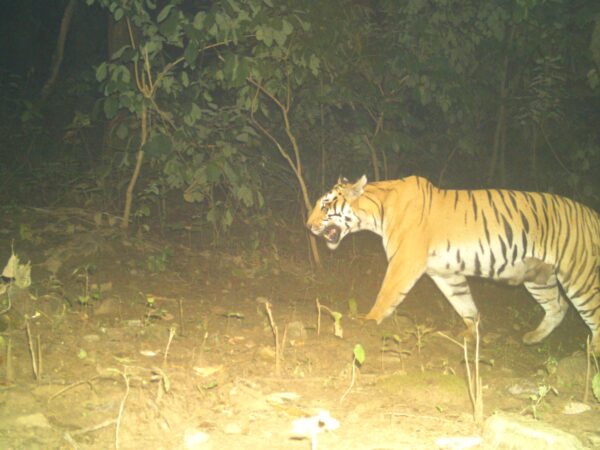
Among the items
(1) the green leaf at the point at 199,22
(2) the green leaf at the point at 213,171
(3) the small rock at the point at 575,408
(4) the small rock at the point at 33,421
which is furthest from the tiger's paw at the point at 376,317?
(4) the small rock at the point at 33,421

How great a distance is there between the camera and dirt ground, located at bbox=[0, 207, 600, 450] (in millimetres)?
2781

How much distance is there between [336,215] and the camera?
5.78 meters

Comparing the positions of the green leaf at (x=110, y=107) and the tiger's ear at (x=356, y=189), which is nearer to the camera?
the green leaf at (x=110, y=107)

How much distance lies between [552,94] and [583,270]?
10.5 ft

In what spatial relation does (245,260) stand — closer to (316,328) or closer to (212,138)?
(212,138)

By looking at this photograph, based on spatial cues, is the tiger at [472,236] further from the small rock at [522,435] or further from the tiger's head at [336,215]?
the small rock at [522,435]

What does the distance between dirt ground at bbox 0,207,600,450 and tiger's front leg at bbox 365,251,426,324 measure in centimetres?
12

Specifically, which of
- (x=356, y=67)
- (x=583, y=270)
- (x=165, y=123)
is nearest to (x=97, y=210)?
(x=165, y=123)

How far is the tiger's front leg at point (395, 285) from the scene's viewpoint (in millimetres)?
5238

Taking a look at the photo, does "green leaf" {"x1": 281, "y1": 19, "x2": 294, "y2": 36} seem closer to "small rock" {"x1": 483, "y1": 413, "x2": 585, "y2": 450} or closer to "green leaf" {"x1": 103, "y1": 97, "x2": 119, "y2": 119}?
"green leaf" {"x1": 103, "y1": 97, "x2": 119, "y2": 119}

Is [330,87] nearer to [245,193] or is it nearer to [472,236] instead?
[245,193]

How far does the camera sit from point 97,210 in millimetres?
6848

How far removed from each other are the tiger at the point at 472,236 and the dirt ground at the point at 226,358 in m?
0.45

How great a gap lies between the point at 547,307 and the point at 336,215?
6.93ft
